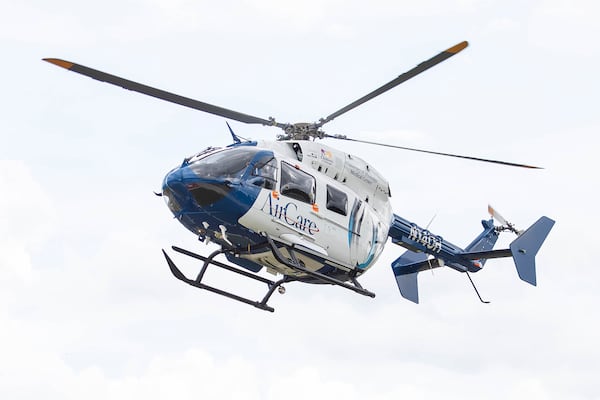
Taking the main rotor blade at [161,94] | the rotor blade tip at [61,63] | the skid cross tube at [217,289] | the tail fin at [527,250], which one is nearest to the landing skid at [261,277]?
the skid cross tube at [217,289]

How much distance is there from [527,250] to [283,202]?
334 inches

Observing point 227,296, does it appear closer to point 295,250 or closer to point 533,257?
point 295,250

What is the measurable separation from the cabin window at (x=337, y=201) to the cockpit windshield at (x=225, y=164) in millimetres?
1936

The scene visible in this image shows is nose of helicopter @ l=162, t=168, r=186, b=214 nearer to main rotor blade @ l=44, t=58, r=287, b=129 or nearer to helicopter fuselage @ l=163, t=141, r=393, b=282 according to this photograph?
helicopter fuselage @ l=163, t=141, r=393, b=282

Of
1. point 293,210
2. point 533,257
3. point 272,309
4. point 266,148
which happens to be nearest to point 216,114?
point 266,148

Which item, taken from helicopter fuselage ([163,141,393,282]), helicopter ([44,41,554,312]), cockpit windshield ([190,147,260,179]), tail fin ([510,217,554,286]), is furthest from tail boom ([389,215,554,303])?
cockpit windshield ([190,147,260,179])

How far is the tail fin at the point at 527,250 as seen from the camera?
23125 mm

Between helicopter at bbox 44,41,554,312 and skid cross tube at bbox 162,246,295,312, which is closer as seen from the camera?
helicopter at bbox 44,41,554,312

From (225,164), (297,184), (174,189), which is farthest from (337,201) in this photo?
(174,189)

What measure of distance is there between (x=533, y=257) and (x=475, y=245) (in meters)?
2.27

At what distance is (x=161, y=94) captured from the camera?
717 inches

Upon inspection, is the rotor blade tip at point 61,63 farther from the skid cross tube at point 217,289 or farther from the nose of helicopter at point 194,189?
the skid cross tube at point 217,289

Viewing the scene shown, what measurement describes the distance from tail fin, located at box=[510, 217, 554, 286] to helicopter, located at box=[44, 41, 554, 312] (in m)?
3.79

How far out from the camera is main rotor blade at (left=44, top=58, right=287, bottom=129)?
17.2 m
